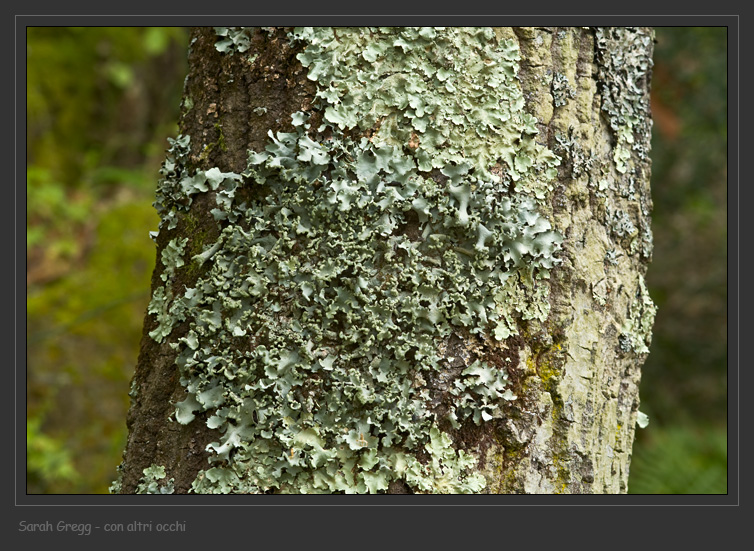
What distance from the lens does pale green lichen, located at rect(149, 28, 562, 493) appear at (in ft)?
3.92

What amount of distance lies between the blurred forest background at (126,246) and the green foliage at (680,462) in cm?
1

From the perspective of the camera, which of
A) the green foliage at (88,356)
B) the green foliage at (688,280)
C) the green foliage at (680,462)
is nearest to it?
the green foliage at (88,356)

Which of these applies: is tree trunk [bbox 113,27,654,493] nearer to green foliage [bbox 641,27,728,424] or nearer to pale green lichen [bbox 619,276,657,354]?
pale green lichen [bbox 619,276,657,354]

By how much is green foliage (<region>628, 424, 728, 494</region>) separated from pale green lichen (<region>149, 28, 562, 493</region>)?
3724 mm

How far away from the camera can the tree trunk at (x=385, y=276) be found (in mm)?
1196

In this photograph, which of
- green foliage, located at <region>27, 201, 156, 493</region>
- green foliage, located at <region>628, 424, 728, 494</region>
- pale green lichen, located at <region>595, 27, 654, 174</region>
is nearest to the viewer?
pale green lichen, located at <region>595, 27, 654, 174</region>

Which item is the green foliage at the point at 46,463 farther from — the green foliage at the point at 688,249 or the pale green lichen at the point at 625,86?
Result: the green foliage at the point at 688,249

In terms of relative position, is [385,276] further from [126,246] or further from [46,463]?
[126,246]

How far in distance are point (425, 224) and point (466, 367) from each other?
0.99 feet

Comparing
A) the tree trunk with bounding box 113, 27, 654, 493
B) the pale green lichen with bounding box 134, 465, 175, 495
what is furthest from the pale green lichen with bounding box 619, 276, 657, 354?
the pale green lichen with bounding box 134, 465, 175, 495

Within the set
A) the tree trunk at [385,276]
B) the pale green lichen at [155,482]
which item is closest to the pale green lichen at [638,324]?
the tree trunk at [385,276]

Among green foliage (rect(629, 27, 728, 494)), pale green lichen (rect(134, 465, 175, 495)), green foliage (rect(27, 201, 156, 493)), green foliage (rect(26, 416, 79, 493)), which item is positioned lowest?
pale green lichen (rect(134, 465, 175, 495))

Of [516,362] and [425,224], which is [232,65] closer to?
[425,224]
